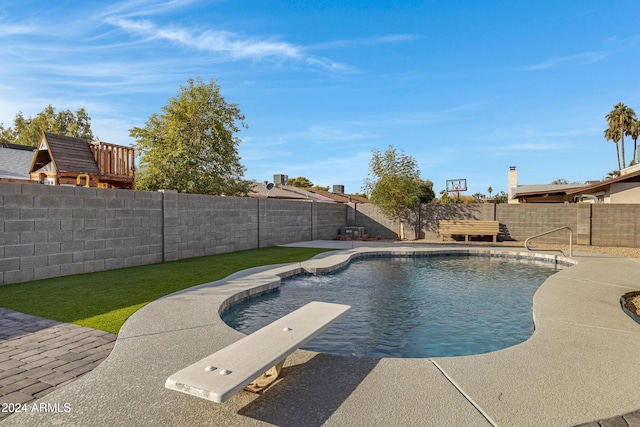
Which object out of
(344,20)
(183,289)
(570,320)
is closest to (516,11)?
(344,20)

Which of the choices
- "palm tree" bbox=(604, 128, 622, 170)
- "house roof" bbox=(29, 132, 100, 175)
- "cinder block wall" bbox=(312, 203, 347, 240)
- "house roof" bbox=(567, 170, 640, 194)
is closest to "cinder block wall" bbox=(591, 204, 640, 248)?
"house roof" bbox=(567, 170, 640, 194)

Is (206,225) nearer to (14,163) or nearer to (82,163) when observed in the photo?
(82,163)

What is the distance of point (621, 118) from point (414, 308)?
4626 centimetres

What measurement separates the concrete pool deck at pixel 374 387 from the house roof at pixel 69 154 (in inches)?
362

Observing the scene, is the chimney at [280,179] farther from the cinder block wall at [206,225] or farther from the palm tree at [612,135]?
the palm tree at [612,135]

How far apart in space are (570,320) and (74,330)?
6.02 meters

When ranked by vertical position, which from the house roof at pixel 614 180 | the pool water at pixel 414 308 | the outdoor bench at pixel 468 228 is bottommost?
the pool water at pixel 414 308

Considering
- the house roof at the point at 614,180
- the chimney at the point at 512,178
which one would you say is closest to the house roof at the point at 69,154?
the house roof at the point at 614,180

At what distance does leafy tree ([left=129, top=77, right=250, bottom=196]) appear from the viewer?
17734 mm

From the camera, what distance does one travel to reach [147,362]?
320 centimetres

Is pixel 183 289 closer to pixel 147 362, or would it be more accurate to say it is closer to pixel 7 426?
pixel 147 362

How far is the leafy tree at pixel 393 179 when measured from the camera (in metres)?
17.6

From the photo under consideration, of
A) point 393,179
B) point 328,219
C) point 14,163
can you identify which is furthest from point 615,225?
point 14,163

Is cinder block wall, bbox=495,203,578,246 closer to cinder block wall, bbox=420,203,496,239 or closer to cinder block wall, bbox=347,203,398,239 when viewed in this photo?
cinder block wall, bbox=420,203,496,239
